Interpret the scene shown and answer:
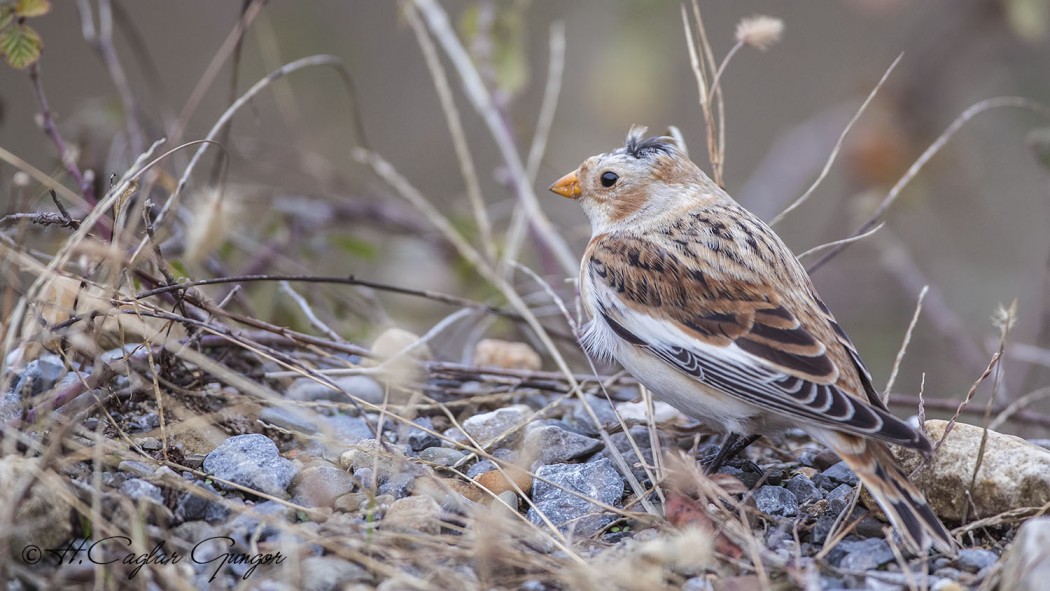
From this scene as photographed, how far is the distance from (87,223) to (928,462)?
7.47ft

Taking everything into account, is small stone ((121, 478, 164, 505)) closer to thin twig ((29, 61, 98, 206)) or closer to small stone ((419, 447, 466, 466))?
small stone ((419, 447, 466, 466))

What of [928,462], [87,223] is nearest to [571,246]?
[928,462]

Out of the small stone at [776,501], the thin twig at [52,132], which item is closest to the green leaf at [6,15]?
the thin twig at [52,132]

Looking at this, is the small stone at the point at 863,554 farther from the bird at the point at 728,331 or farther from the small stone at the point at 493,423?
the small stone at the point at 493,423

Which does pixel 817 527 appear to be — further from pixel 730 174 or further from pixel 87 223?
pixel 730 174

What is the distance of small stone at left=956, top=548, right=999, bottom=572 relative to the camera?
2.44 m

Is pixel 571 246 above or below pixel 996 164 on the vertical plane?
below

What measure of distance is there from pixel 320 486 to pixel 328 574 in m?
0.47

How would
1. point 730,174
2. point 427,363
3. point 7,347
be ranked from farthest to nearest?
point 730,174 → point 427,363 → point 7,347

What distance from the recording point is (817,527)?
266cm

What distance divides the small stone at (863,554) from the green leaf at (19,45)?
2778 mm

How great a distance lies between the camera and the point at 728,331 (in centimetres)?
296

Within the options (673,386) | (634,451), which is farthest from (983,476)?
(634,451)

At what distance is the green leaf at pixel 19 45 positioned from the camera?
310cm
